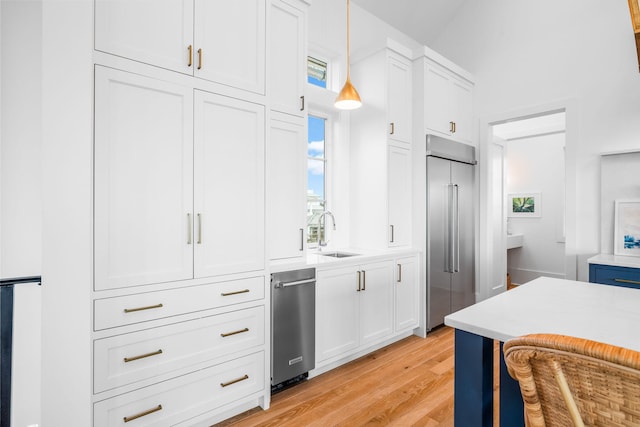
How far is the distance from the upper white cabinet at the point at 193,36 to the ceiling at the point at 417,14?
2.10m

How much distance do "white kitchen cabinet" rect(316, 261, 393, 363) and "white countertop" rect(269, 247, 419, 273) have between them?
54mm

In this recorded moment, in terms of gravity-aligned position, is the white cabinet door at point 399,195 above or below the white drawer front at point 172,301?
above

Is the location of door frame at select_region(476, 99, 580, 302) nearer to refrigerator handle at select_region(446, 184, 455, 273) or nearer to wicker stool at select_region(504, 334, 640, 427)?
refrigerator handle at select_region(446, 184, 455, 273)

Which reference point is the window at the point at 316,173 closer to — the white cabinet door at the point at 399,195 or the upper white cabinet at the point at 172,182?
the white cabinet door at the point at 399,195

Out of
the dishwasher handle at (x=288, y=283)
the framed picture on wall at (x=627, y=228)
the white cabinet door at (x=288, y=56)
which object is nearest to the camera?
the dishwasher handle at (x=288, y=283)

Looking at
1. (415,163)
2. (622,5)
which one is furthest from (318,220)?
(622,5)

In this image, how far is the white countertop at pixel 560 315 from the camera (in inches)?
40.9

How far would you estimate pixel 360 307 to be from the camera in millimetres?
2773

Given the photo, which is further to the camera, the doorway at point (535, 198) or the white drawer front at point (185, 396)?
the doorway at point (535, 198)

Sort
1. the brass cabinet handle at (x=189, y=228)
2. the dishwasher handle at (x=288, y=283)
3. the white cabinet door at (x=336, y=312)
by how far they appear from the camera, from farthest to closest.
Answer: the white cabinet door at (x=336, y=312) → the dishwasher handle at (x=288, y=283) → the brass cabinet handle at (x=189, y=228)

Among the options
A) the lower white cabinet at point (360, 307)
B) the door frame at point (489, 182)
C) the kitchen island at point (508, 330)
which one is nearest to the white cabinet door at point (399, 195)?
the lower white cabinet at point (360, 307)

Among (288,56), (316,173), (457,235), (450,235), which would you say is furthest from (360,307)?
(288,56)

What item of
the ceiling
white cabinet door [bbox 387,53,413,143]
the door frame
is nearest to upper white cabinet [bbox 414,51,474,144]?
white cabinet door [bbox 387,53,413,143]

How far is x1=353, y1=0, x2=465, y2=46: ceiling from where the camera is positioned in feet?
12.3
